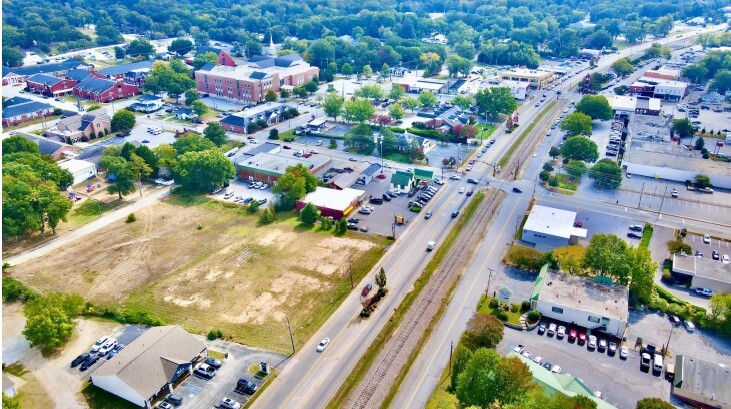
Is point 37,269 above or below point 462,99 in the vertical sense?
below

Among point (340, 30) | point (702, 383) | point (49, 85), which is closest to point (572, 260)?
point (702, 383)

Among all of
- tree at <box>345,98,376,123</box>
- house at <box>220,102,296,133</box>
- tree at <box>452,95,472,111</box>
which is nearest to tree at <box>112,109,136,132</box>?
house at <box>220,102,296,133</box>

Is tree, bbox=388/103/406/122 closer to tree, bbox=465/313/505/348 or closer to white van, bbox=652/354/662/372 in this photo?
tree, bbox=465/313/505/348

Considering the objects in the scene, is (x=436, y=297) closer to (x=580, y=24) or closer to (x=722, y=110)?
(x=722, y=110)

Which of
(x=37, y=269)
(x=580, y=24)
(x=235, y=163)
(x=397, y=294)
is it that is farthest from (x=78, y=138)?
(x=580, y=24)

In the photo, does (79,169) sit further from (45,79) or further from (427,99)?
(427,99)

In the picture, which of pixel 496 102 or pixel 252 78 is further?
pixel 252 78

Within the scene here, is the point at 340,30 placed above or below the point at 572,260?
above

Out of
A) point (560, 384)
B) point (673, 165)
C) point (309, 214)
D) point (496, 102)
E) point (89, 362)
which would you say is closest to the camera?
point (560, 384)
